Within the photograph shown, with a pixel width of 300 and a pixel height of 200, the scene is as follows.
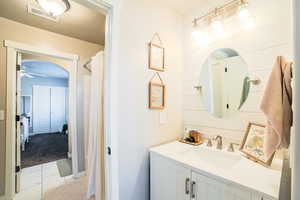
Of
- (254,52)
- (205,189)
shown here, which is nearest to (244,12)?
(254,52)

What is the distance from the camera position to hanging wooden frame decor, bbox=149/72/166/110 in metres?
1.33

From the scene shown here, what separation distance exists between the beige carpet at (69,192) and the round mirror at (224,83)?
2.02 metres

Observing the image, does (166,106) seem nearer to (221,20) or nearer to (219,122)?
(219,122)

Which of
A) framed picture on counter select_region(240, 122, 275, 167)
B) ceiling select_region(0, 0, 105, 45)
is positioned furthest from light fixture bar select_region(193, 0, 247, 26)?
ceiling select_region(0, 0, 105, 45)

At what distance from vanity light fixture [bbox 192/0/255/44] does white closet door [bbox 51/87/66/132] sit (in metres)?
6.36

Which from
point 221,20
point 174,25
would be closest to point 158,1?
point 174,25

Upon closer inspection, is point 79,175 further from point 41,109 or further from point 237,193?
point 41,109

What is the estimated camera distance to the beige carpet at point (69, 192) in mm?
1744

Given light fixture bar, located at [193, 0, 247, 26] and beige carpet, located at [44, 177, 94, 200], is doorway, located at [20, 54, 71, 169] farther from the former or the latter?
light fixture bar, located at [193, 0, 247, 26]

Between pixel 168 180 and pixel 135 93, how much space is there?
2.63 feet

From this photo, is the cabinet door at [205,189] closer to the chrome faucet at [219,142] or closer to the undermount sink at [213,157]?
the undermount sink at [213,157]

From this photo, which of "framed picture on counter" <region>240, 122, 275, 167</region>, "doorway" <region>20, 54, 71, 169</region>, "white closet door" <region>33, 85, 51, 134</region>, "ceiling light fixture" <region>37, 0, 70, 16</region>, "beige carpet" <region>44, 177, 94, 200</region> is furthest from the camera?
"white closet door" <region>33, 85, 51, 134</region>

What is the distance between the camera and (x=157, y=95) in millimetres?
1393

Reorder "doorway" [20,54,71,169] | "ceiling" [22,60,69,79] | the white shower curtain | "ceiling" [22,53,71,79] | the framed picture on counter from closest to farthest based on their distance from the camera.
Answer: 1. the framed picture on counter
2. the white shower curtain
3. "ceiling" [22,53,71,79]
4. "ceiling" [22,60,69,79]
5. "doorway" [20,54,71,169]
